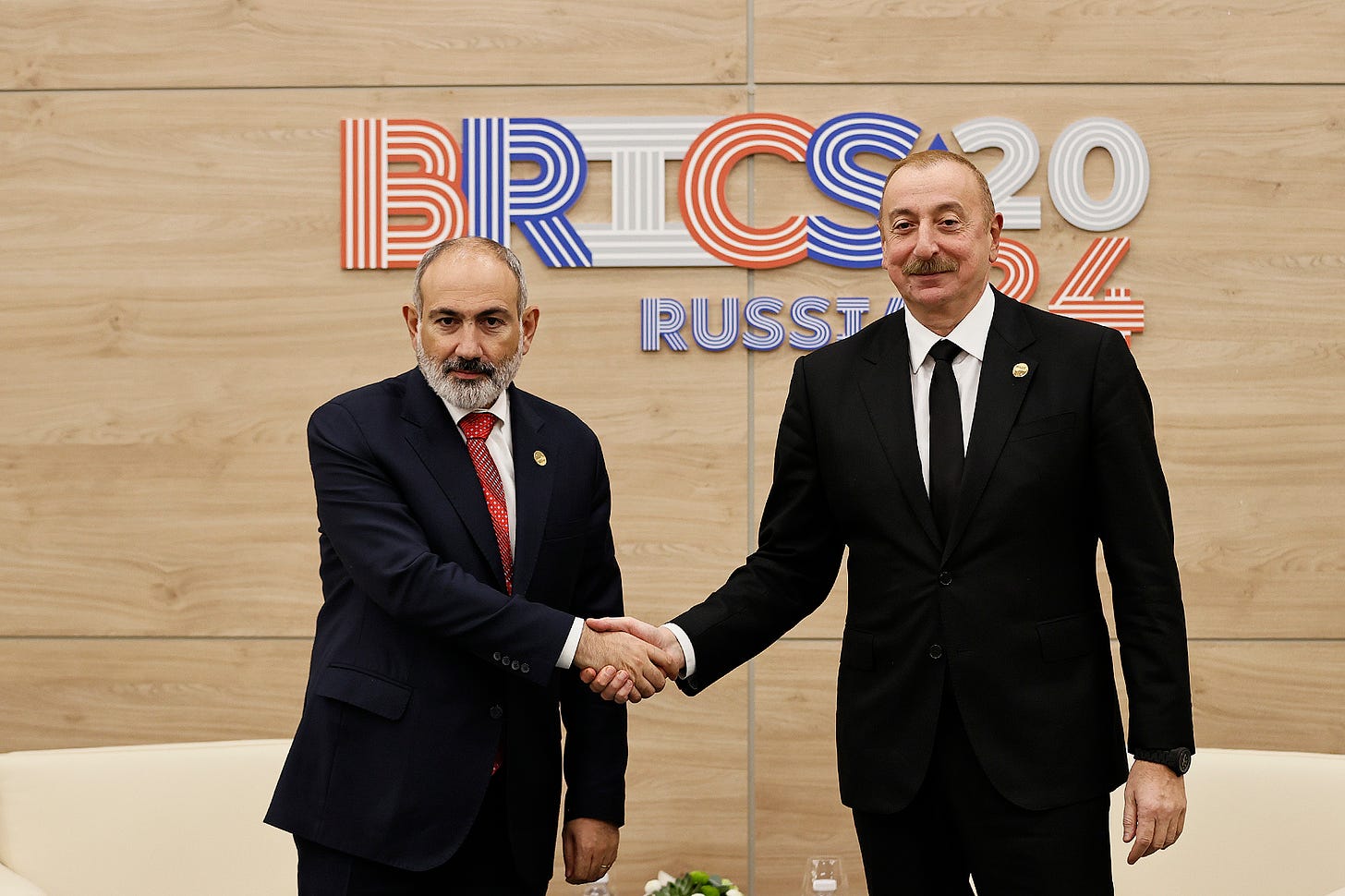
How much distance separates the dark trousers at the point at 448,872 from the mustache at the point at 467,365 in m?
0.71

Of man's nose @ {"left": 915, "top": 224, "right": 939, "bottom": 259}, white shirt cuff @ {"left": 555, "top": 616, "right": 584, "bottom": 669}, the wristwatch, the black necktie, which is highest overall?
man's nose @ {"left": 915, "top": 224, "right": 939, "bottom": 259}

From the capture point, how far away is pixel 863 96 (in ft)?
11.7

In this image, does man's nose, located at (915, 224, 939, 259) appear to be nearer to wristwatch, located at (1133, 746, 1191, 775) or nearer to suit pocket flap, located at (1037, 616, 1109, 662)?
suit pocket flap, located at (1037, 616, 1109, 662)

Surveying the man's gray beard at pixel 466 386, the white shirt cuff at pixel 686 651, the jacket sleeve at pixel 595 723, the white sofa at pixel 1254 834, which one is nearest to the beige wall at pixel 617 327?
the white sofa at pixel 1254 834

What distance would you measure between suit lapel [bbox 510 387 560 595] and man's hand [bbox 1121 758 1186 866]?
3.49ft

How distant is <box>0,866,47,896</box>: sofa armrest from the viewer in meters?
2.60

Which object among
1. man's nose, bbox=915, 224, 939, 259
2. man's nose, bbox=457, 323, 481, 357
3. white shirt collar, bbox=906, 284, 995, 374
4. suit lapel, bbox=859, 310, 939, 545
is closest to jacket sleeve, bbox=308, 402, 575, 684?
man's nose, bbox=457, 323, 481, 357

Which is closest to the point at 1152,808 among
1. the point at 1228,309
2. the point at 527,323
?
the point at 527,323

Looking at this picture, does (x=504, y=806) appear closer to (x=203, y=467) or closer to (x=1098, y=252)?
(x=203, y=467)

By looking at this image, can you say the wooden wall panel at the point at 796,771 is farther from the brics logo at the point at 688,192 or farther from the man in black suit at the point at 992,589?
the man in black suit at the point at 992,589

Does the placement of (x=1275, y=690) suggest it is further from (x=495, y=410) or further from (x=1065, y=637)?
(x=495, y=410)

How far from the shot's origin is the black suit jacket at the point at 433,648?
6.73 feet

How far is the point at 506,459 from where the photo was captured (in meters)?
2.27

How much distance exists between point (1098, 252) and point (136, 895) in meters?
3.07
